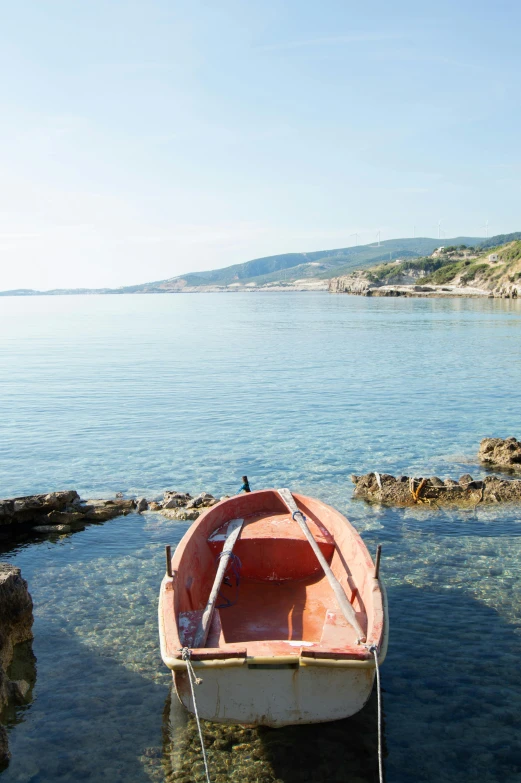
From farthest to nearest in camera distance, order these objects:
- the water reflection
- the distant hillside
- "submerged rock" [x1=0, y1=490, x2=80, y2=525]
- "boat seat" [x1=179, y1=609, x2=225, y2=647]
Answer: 1. the distant hillside
2. "submerged rock" [x1=0, y1=490, x2=80, y2=525]
3. "boat seat" [x1=179, y1=609, x2=225, y2=647]
4. the water reflection

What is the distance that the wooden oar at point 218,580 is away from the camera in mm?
7551

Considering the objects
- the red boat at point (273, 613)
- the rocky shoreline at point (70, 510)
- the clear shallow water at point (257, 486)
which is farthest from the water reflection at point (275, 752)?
the rocky shoreline at point (70, 510)

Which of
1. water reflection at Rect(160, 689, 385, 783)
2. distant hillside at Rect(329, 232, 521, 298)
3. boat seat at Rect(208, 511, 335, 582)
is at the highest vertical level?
distant hillside at Rect(329, 232, 521, 298)

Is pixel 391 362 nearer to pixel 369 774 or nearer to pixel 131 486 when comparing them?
pixel 131 486

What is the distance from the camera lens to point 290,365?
4391 centimetres

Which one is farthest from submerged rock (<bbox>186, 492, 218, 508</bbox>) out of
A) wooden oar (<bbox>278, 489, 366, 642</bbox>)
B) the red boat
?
wooden oar (<bbox>278, 489, 366, 642</bbox>)

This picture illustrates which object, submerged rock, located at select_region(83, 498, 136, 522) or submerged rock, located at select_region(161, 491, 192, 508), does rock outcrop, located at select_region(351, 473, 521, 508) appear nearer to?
submerged rock, located at select_region(161, 491, 192, 508)

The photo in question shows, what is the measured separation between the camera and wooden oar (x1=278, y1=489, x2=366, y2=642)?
7.61m

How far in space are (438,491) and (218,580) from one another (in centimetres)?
837

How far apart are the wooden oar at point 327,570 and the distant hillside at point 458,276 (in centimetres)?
11293

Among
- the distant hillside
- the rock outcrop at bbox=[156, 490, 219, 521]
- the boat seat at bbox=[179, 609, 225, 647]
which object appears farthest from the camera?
the distant hillside

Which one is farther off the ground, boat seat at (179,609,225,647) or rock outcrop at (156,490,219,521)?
boat seat at (179,609,225,647)

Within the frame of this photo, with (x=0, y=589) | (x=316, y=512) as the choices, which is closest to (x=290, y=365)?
(x=316, y=512)

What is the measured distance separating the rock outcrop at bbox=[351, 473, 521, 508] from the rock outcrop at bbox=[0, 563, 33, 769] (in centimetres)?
878
